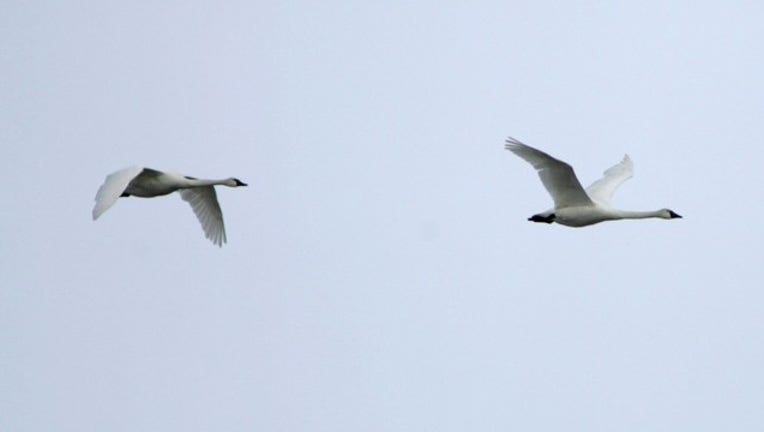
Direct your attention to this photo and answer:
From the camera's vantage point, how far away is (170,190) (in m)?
30.8

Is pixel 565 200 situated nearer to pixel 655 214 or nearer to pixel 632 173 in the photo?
pixel 655 214

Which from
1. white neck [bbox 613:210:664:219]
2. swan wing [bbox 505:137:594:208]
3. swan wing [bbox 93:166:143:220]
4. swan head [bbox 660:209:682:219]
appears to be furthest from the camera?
swan head [bbox 660:209:682:219]

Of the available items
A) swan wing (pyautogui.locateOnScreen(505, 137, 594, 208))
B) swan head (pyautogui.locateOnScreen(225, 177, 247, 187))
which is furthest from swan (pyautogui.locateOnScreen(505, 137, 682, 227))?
swan head (pyautogui.locateOnScreen(225, 177, 247, 187))

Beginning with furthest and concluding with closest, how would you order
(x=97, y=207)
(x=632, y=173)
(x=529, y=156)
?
1. (x=632, y=173)
2. (x=529, y=156)
3. (x=97, y=207)

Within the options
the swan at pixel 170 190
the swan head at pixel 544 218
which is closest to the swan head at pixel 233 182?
the swan at pixel 170 190

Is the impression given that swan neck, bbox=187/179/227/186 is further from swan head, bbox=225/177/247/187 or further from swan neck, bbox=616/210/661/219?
swan neck, bbox=616/210/661/219

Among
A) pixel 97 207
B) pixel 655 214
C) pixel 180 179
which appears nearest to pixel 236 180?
pixel 180 179

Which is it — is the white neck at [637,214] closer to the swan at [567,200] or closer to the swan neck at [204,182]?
the swan at [567,200]

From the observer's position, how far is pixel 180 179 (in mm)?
30641

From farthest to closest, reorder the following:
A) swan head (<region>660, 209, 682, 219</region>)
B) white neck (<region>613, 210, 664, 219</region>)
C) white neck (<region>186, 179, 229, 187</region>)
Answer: swan head (<region>660, 209, 682, 219</region>), white neck (<region>186, 179, 229, 187</region>), white neck (<region>613, 210, 664, 219</region>)

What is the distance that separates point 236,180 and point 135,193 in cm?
180

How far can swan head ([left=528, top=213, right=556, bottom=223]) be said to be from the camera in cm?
2975

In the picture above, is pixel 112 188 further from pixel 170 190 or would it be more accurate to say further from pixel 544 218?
pixel 544 218

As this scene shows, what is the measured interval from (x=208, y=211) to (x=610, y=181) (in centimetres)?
730
